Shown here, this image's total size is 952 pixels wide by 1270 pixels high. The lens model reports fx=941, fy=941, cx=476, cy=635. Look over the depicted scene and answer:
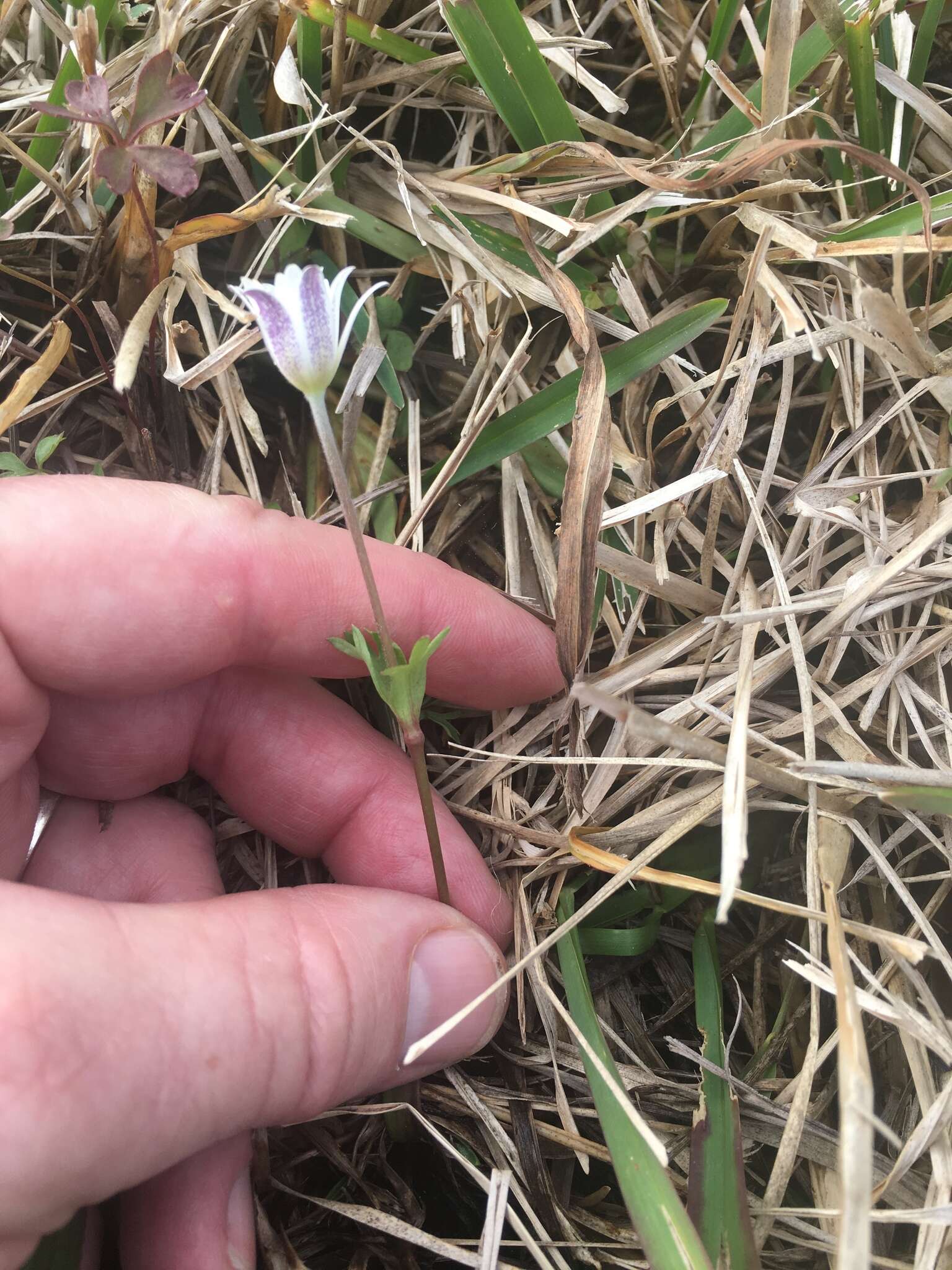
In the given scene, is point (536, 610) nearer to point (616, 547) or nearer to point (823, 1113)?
point (616, 547)

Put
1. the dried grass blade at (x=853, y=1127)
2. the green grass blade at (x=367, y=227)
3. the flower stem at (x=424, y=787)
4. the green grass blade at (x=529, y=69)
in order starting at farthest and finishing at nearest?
the green grass blade at (x=367, y=227) → the green grass blade at (x=529, y=69) → the flower stem at (x=424, y=787) → the dried grass blade at (x=853, y=1127)

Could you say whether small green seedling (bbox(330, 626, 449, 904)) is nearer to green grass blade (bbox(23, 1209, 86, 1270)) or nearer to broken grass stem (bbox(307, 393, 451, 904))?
broken grass stem (bbox(307, 393, 451, 904))

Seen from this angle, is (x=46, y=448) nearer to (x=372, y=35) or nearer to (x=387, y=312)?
(x=387, y=312)

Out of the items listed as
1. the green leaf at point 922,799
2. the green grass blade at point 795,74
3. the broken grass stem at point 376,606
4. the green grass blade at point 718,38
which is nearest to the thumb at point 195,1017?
the broken grass stem at point 376,606

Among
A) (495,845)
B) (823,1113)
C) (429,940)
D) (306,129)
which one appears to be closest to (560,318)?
(306,129)

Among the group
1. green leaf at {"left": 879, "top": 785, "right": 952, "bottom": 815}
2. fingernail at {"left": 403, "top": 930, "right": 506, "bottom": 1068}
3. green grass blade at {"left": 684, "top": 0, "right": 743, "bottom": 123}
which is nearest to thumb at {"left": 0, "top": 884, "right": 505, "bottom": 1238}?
fingernail at {"left": 403, "top": 930, "right": 506, "bottom": 1068}

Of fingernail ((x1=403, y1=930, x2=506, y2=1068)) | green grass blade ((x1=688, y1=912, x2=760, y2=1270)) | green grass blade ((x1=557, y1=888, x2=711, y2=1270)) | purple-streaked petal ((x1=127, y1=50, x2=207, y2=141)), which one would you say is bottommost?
green grass blade ((x1=688, y1=912, x2=760, y2=1270))

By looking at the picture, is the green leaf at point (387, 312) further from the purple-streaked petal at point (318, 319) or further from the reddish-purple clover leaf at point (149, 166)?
the purple-streaked petal at point (318, 319)
